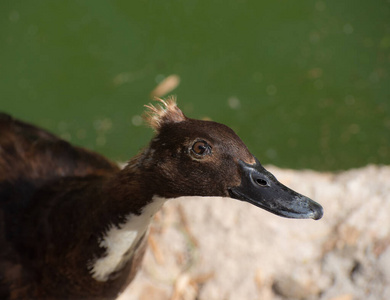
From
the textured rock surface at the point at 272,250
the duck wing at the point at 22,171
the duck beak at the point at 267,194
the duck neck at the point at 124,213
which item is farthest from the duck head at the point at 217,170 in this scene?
the textured rock surface at the point at 272,250

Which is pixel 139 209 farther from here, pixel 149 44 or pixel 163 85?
pixel 149 44

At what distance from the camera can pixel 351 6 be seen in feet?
14.8

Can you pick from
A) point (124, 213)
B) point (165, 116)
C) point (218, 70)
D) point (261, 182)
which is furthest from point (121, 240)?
point (218, 70)

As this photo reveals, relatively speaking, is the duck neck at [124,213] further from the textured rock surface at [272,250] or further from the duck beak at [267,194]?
the textured rock surface at [272,250]

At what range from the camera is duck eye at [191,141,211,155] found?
1.94 m

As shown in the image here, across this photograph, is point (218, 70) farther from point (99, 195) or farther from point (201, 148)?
point (201, 148)

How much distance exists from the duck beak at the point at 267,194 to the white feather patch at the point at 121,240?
0.38m

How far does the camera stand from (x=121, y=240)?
7.51ft

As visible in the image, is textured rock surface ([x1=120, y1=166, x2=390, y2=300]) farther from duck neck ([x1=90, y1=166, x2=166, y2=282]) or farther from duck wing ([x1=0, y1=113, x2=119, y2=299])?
duck neck ([x1=90, y1=166, x2=166, y2=282])

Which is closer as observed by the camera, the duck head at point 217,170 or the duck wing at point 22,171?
the duck head at point 217,170

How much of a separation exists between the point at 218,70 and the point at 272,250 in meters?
1.61

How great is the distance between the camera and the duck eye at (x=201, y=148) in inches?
76.5

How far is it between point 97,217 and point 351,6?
3283 millimetres

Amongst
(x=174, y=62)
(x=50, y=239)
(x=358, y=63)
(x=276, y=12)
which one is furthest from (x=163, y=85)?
(x=50, y=239)
